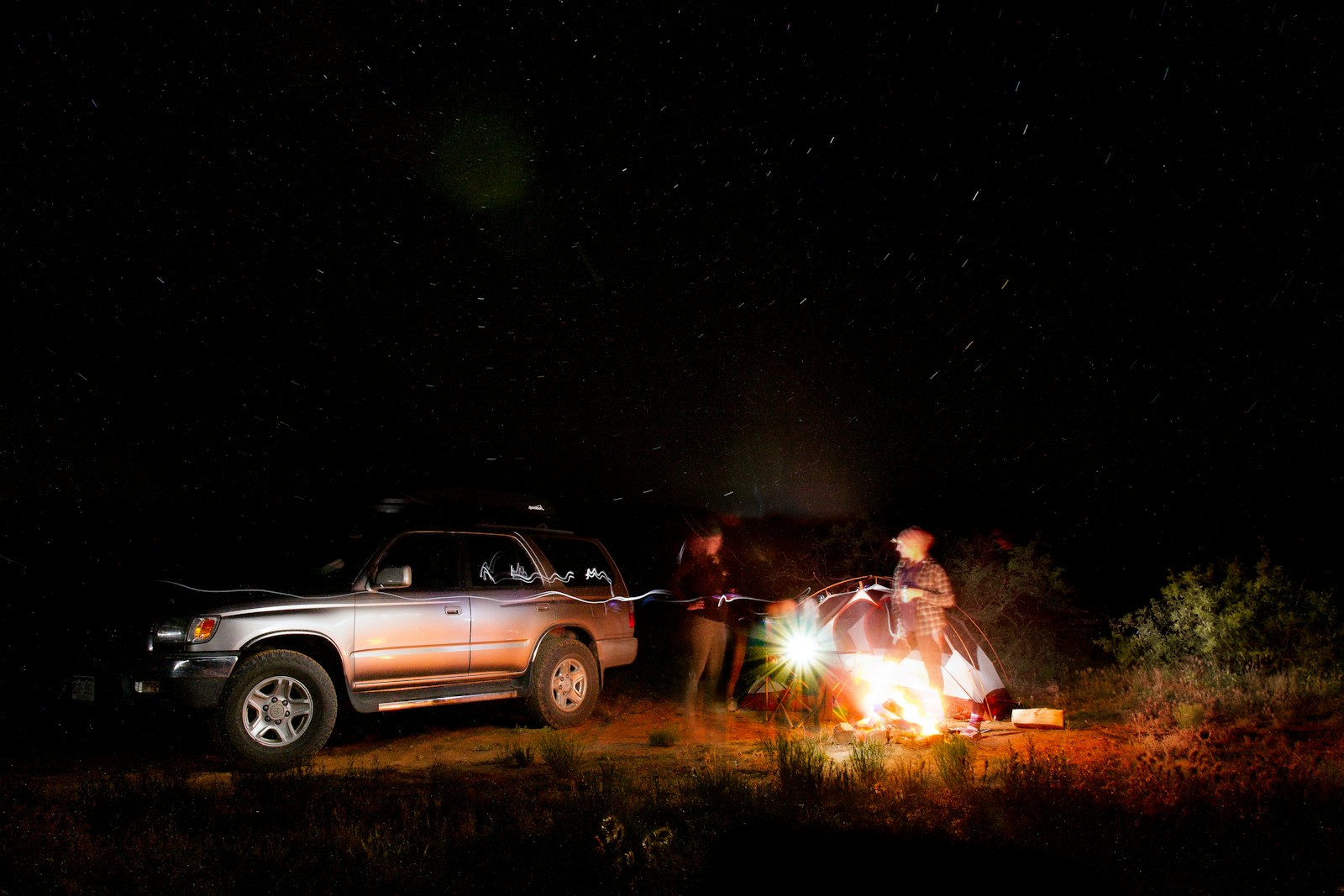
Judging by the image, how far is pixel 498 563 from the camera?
829 centimetres

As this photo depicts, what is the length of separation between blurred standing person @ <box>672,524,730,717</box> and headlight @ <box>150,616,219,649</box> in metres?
3.67

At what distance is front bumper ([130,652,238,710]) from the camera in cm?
591

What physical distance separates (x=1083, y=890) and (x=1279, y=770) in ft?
7.63

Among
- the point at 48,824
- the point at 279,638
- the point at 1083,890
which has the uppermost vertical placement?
the point at 279,638

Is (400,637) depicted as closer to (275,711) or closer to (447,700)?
(447,700)

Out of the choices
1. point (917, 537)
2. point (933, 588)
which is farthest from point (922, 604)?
point (917, 537)

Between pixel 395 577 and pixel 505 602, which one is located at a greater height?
pixel 395 577

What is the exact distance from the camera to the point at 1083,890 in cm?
378

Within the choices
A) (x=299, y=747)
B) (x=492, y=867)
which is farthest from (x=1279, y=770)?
(x=299, y=747)

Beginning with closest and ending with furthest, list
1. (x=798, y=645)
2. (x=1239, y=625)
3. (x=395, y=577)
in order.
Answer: (x=395, y=577) → (x=798, y=645) → (x=1239, y=625)

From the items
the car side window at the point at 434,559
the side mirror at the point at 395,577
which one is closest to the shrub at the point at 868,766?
the side mirror at the point at 395,577

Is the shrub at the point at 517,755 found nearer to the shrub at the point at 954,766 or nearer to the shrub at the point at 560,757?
the shrub at the point at 560,757

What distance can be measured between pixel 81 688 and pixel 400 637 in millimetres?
2128

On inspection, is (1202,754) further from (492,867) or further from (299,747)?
(299,747)
